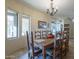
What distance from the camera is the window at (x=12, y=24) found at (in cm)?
618

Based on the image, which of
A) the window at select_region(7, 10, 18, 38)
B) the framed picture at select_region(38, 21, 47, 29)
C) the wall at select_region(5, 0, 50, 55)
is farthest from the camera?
the framed picture at select_region(38, 21, 47, 29)

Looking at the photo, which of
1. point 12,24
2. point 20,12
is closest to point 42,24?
point 20,12

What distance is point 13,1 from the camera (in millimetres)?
6348

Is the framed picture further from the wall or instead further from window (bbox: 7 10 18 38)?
window (bbox: 7 10 18 38)

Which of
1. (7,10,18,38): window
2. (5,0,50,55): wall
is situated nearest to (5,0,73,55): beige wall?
(5,0,50,55): wall

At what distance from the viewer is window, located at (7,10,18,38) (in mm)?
6180

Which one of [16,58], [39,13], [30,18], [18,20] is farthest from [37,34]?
[39,13]

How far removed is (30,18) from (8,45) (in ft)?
11.6

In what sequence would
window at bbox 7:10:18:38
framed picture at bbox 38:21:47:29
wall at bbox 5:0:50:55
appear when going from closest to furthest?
wall at bbox 5:0:50:55, window at bbox 7:10:18:38, framed picture at bbox 38:21:47:29

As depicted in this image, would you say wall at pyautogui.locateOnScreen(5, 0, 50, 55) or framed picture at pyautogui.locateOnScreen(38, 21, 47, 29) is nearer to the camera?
wall at pyautogui.locateOnScreen(5, 0, 50, 55)

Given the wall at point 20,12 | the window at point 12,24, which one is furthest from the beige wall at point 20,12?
the window at point 12,24

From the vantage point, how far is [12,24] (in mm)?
6672

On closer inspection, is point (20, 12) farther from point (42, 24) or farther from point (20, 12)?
point (42, 24)
